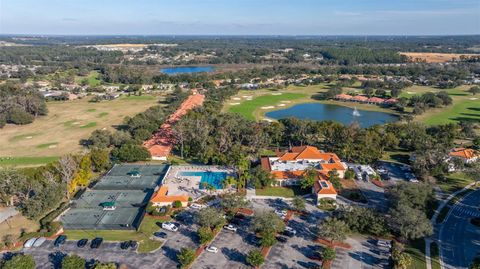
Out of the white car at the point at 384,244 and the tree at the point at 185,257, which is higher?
the tree at the point at 185,257

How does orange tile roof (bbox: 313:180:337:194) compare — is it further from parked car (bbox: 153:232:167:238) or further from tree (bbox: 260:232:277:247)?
parked car (bbox: 153:232:167:238)

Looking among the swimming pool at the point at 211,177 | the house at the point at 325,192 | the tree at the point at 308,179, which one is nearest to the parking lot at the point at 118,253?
the swimming pool at the point at 211,177

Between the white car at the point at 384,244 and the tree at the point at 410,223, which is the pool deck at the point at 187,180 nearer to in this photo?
the white car at the point at 384,244

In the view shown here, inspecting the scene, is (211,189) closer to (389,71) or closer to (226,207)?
(226,207)

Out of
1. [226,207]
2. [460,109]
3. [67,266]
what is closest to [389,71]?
[460,109]

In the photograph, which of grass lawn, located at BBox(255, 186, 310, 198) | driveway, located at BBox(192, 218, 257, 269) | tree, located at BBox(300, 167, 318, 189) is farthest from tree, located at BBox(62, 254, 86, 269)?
tree, located at BBox(300, 167, 318, 189)
